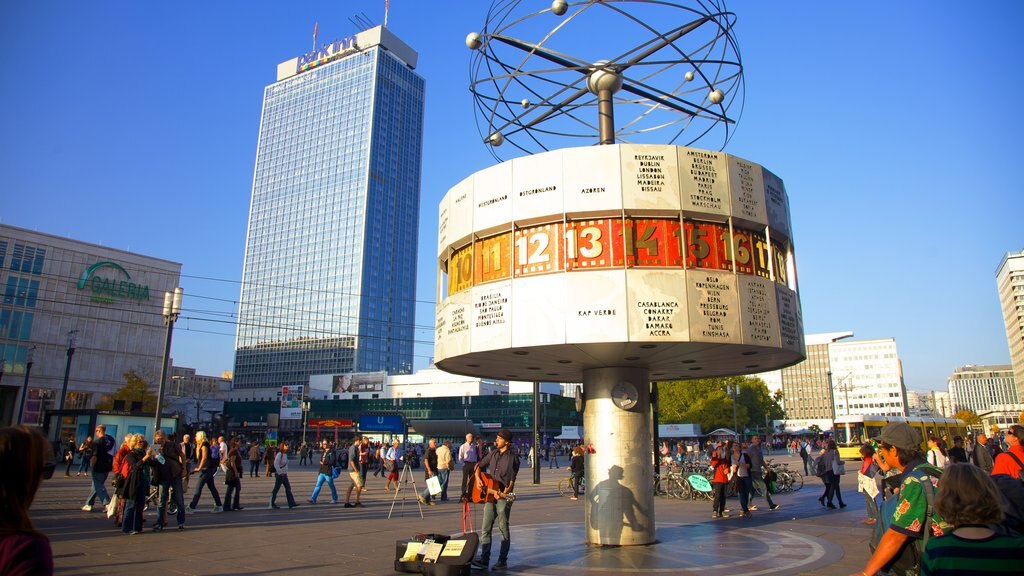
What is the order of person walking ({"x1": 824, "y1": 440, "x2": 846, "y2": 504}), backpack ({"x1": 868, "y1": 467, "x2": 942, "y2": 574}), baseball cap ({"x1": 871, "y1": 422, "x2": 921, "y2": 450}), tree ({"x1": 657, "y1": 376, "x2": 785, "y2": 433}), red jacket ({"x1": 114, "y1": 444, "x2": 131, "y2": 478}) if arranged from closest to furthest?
backpack ({"x1": 868, "y1": 467, "x2": 942, "y2": 574}) < baseball cap ({"x1": 871, "y1": 422, "x2": 921, "y2": 450}) < red jacket ({"x1": 114, "y1": 444, "x2": 131, "y2": 478}) < person walking ({"x1": 824, "y1": 440, "x2": 846, "y2": 504}) < tree ({"x1": 657, "y1": 376, "x2": 785, "y2": 433})

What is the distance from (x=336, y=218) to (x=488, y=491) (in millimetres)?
163795

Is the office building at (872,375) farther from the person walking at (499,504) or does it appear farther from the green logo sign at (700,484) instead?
the person walking at (499,504)

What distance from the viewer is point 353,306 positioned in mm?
158750

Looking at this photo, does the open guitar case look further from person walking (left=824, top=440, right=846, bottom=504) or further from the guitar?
person walking (left=824, top=440, right=846, bottom=504)

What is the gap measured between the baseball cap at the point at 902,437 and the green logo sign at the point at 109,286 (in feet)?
280

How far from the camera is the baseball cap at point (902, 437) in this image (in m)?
5.90

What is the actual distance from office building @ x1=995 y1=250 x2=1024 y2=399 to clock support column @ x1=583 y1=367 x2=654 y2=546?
184 m

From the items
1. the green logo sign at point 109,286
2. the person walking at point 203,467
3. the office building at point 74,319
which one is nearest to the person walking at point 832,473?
the person walking at point 203,467

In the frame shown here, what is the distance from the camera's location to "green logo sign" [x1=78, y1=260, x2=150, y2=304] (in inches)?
2977

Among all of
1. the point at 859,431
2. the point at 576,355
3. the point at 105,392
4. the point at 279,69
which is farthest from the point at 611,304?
the point at 279,69

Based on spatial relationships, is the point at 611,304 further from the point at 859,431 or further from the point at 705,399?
the point at 705,399

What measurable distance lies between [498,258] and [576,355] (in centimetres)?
244

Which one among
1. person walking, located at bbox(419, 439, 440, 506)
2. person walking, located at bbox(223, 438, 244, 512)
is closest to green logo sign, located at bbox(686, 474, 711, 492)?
person walking, located at bbox(419, 439, 440, 506)

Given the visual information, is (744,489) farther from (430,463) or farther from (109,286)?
(109,286)
